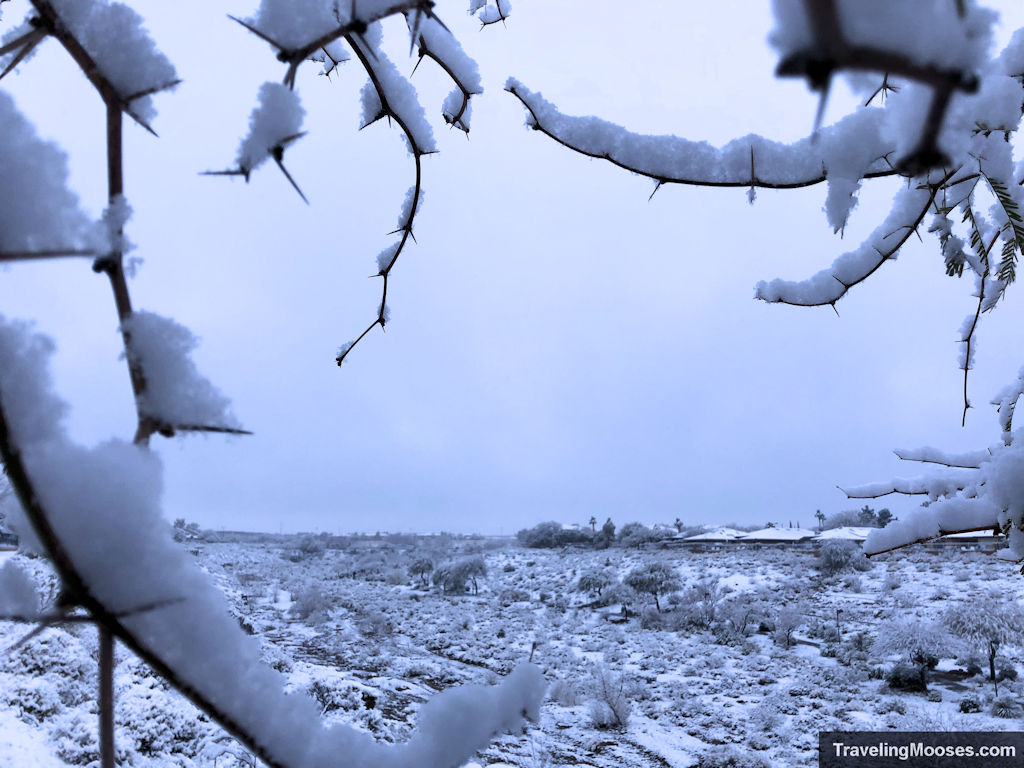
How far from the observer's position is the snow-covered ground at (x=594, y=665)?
19.9 feet

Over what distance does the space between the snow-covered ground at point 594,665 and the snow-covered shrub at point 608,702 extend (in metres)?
0.03

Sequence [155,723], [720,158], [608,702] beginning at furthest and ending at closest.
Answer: [608,702] → [155,723] → [720,158]

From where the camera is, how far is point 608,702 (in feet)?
27.7

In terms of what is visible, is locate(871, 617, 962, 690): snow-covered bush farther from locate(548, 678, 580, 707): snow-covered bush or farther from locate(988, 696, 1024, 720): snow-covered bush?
locate(548, 678, 580, 707): snow-covered bush

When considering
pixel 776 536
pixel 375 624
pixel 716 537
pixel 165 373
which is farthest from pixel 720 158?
pixel 776 536

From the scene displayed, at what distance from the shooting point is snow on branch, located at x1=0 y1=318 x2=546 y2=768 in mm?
259

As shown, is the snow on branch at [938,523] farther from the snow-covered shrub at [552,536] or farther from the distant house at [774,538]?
the snow-covered shrub at [552,536]

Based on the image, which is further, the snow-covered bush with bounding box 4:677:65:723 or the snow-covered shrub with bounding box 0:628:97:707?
the snow-covered shrub with bounding box 0:628:97:707

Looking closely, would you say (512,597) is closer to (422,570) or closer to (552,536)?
(422,570)

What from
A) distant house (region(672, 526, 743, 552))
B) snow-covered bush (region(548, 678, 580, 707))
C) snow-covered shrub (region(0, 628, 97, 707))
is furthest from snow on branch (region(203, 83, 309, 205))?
distant house (region(672, 526, 743, 552))

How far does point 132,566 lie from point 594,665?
38.8 feet

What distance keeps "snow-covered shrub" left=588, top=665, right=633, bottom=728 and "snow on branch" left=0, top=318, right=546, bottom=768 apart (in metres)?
9.15

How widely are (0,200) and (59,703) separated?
26.0 feet

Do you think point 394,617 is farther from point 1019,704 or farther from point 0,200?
point 0,200
